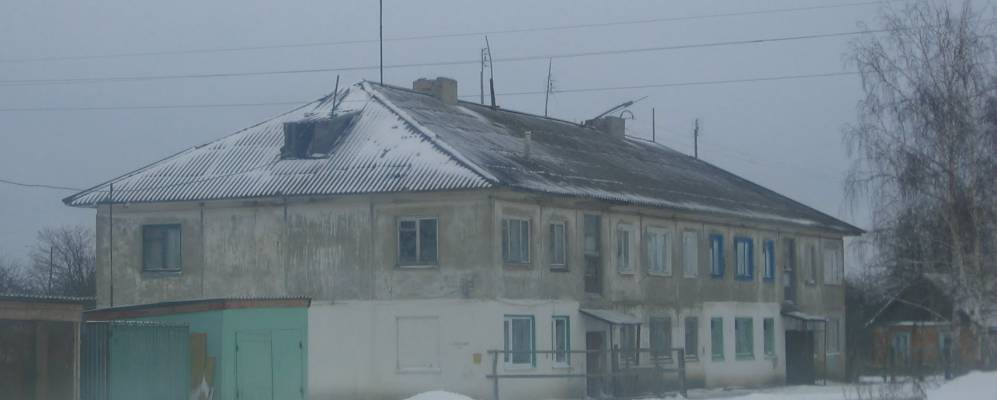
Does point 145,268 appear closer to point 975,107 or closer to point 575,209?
point 575,209

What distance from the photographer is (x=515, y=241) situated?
35.8 metres

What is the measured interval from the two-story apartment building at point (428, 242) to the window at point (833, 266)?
8.63 m

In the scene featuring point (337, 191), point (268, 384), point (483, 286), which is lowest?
point (268, 384)

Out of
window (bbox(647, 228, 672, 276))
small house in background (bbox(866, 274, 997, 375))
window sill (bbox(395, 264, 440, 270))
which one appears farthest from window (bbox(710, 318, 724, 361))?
window sill (bbox(395, 264, 440, 270))

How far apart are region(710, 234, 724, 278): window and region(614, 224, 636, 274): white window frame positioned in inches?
191

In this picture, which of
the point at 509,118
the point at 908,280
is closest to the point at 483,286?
the point at 509,118

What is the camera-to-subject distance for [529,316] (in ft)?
118

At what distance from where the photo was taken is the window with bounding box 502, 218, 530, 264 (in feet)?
116

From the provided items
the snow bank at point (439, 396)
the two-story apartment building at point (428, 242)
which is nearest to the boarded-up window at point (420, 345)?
the two-story apartment building at point (428, 242)

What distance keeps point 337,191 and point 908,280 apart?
17.2 m

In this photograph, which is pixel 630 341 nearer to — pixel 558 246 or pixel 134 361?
pixel 558 246

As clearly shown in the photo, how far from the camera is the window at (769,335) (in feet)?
157

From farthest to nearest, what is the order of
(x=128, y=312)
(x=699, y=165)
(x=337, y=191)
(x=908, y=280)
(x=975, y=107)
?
(x=699, y=165) → (x=908, y=280) → (x=975, y=107) → (x=337, y=191) → (x=128, y=312)

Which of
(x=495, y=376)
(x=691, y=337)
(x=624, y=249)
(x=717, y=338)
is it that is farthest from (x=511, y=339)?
(x=717, y=338)
